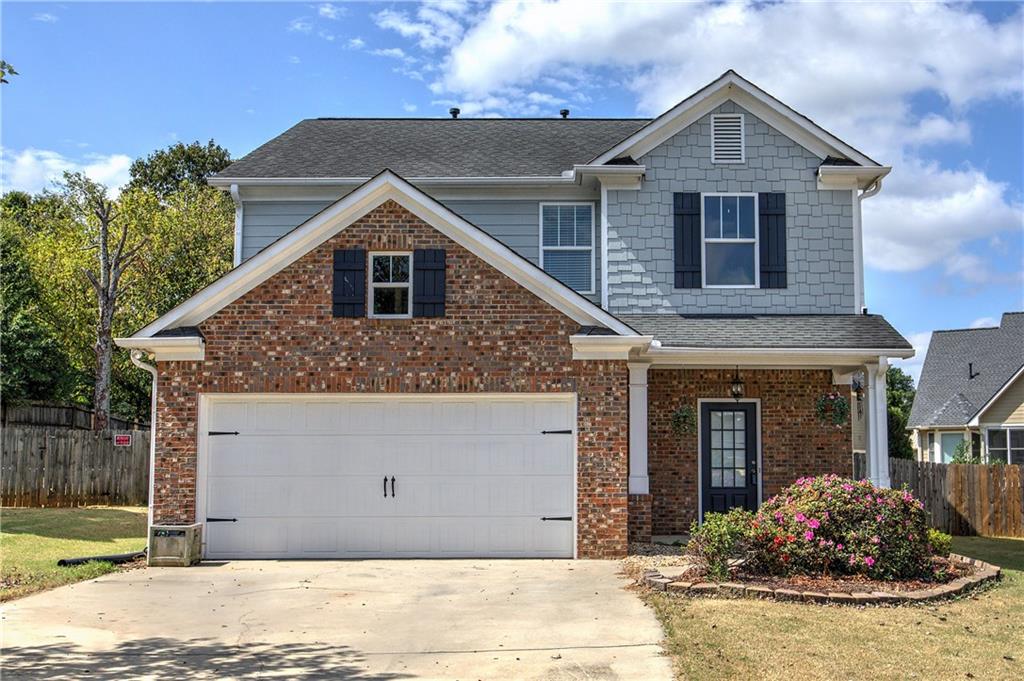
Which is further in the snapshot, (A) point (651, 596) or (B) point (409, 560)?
Result: (B) point (409, 560)

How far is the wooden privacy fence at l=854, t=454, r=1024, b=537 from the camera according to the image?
18.9 metres

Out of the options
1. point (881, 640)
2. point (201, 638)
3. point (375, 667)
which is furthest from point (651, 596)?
point (201, 638)

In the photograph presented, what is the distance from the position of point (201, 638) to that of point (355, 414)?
17.9 feet

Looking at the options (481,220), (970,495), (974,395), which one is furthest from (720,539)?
(974,395)

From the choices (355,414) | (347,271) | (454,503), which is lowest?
(454,503)

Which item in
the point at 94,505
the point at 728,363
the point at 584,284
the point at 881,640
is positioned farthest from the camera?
the point at 94,505

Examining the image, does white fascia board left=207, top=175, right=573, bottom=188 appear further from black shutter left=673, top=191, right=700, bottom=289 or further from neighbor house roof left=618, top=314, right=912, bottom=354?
neighbor house roof left=618, top=314, right=912, bottom=354

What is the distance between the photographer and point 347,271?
45.5 feet

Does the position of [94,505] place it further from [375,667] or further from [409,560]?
[375,667]

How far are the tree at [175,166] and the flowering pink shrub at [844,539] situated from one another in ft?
132

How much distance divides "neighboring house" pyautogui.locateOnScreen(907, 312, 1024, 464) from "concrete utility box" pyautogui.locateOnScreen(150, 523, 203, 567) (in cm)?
2404

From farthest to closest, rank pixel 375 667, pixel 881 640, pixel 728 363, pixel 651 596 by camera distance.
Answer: pixel 728 363
pixel 651 596
pixel 881 640
pixel 375 667

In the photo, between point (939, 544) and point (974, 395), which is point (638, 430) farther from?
point (974, 395)

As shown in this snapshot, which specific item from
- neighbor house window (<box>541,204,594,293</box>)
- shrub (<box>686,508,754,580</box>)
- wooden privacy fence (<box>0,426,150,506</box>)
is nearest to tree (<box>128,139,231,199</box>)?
wooden privacy fence (<box>0,426,150,506</box>)
